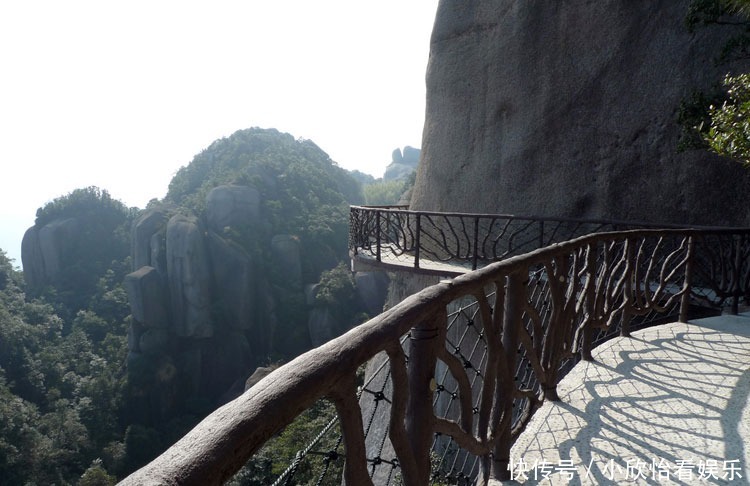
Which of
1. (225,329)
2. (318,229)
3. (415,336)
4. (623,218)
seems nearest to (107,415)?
(225,329)

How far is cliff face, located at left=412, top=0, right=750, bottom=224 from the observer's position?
7941 mm

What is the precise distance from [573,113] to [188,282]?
2863 centimetres

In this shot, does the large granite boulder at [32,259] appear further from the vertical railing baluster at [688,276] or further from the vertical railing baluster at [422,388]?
the vertical railing baluster at [422,388]

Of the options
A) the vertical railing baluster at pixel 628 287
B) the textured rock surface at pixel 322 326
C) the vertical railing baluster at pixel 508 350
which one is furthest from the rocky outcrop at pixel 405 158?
the vertical railing baluster at pixel 508 350

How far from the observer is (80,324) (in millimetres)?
35344

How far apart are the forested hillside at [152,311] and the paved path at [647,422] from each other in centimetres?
2151

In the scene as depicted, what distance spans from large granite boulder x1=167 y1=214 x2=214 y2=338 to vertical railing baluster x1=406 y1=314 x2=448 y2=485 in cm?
3253

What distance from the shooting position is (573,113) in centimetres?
923

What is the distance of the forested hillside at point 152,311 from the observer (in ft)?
79.9

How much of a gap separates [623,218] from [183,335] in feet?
98.4

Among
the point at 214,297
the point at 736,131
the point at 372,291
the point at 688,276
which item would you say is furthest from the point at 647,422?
the point at 214,297

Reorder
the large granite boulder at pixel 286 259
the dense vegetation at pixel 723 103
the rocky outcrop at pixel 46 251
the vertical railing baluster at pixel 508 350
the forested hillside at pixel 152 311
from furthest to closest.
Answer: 1. the rocky outcrop at pixel 46 251
2. the large granite boulder at pixel 286 259
3. the forested hillside at pixel 152 311
4. the dense vegetation at pixel 723 103
5. the vertical railing baluster at pixel 508 350

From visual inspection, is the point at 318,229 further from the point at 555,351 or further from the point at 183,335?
the point at 555,351

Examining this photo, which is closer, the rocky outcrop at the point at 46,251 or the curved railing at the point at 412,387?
the curved railing at the point at 412,387
